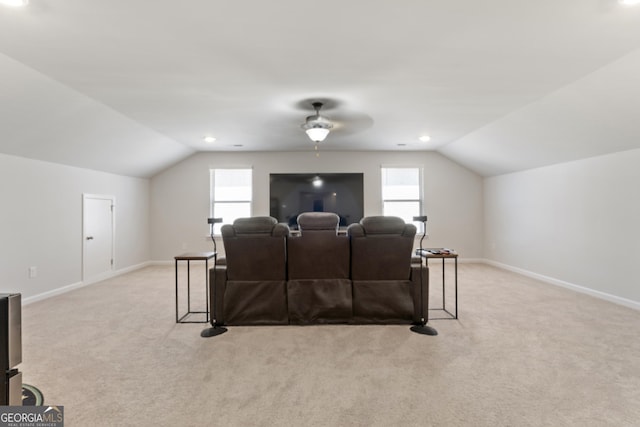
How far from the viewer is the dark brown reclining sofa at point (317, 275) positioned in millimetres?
3330

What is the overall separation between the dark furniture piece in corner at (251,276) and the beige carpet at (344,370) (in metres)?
0.19

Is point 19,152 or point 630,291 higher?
point 19,152

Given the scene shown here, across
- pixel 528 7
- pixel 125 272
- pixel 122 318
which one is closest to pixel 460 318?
pixel 528 7

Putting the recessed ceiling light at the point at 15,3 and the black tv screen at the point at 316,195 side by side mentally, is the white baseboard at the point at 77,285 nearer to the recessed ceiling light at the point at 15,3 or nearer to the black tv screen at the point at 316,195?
the black tv screen at the point at 316,195

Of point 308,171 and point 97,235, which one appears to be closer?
point 97,235

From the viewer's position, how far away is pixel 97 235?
218 inches

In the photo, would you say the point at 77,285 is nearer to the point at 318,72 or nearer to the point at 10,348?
the point at 318,72

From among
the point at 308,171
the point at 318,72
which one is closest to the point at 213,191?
the point at 308,171

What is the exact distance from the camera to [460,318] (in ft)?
11.6

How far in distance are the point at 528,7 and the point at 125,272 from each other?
7.19 m

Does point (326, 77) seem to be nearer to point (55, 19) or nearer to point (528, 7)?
point (528, 7)

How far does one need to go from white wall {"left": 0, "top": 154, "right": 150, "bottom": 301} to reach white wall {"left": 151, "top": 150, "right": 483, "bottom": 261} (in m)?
1.42

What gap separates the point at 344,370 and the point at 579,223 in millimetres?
4486

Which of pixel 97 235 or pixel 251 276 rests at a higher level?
pixel 97 235
